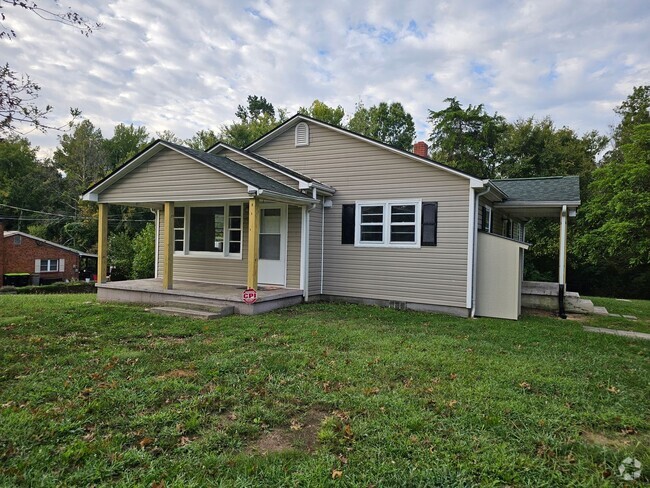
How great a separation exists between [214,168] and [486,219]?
23.6ft

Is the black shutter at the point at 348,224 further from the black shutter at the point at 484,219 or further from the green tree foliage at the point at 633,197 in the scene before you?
the green tree foliage at the point at 633,197

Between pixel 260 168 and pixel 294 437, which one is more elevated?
pixel 260 168

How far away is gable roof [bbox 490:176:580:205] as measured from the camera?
33.3 feet

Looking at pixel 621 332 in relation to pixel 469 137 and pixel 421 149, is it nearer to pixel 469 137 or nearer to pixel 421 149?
pixel 421 149

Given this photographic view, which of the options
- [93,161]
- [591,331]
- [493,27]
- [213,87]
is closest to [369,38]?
[493,27]

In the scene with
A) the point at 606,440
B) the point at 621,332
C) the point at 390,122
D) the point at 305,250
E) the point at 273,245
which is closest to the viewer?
the point at 606,440

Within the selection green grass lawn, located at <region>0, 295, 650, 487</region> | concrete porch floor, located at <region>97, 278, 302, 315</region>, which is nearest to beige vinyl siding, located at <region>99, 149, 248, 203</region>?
concrete porch floor, located at <region>97, 278, 302, 315</region>

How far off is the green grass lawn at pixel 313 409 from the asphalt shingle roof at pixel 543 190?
493cm

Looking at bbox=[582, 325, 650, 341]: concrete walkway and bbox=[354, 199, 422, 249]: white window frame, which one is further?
bbox=[354, 199, 422, 249]: white window frame

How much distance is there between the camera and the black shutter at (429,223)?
9219 millimetres

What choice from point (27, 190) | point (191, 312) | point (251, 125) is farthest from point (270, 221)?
point (27, 190)

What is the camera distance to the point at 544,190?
11383 millimetres

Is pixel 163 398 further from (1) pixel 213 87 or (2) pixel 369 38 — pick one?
(1) pixel 213 87

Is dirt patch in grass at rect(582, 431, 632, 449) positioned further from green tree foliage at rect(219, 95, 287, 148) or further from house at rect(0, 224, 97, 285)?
house at rect(0, 224, 97, 285)
